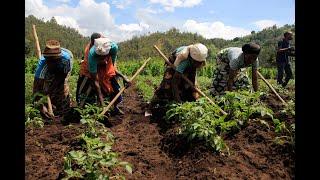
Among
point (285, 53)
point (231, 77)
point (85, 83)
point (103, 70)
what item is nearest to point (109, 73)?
point (103, 70)

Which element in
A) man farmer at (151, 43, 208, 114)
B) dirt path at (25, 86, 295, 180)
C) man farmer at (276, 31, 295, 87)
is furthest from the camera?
man farmer at (276, 31, 295, 87)

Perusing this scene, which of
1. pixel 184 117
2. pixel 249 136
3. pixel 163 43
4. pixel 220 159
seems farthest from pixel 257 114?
pixel 163 43

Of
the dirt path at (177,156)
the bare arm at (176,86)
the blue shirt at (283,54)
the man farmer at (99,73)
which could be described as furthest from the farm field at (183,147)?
the blue shirt at (283,54)

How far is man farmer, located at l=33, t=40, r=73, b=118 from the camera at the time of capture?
5418 millimetres

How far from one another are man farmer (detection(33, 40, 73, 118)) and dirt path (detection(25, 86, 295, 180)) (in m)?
0.71

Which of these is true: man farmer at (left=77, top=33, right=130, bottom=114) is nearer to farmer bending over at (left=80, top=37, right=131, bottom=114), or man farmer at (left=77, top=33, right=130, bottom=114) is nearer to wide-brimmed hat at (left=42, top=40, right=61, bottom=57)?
farmer bending over at (left=80, top=37, right=131, bottom=114)

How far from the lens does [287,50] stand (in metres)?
10.4

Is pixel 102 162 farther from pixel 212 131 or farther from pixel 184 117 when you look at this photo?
pixel 184 117

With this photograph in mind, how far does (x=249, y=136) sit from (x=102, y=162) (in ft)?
7.22

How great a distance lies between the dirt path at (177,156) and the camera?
12.6ft

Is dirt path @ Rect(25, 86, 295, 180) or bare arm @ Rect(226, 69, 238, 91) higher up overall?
bare arm @ Rect(226, 69, 238, 91)

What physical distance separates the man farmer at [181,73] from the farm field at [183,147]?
0.60 meters

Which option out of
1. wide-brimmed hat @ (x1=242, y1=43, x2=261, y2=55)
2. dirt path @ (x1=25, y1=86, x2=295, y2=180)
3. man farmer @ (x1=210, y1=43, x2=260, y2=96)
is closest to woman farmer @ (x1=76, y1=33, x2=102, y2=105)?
dirt path @ (x1=25, y1=86, x2=295, y2=180)

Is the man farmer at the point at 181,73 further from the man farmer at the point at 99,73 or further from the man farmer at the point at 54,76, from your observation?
the man farmer at the point at 54,76
